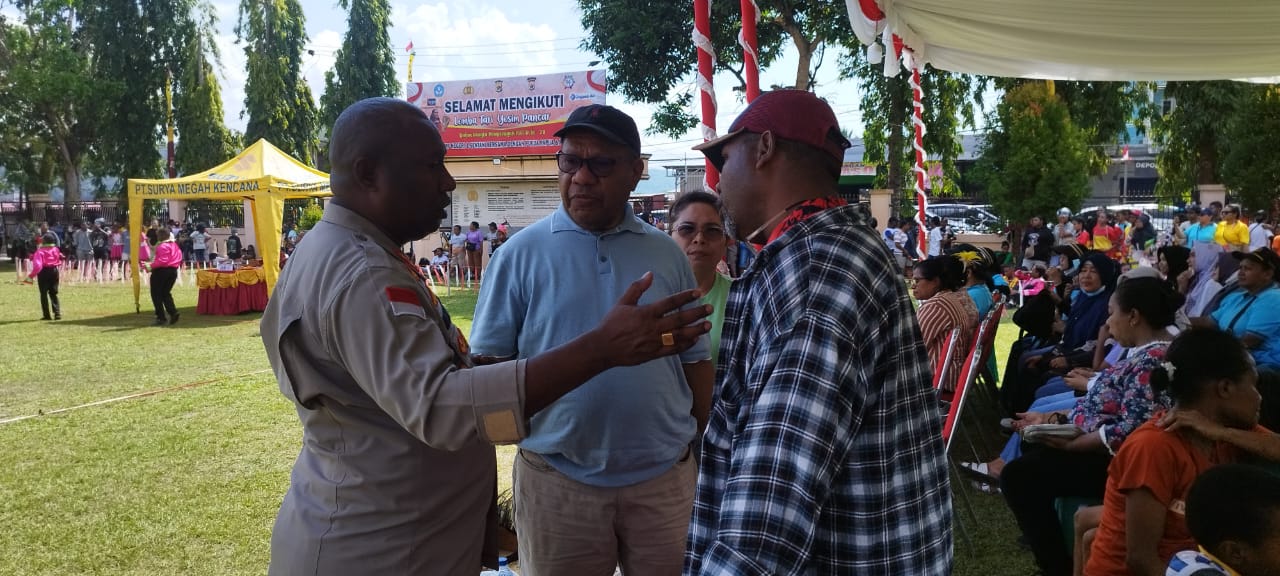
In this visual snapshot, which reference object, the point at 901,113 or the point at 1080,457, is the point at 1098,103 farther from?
the point at 1080,457

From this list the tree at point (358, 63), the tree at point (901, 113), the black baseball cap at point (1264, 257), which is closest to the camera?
the black baseball cap at point (1264, 257)

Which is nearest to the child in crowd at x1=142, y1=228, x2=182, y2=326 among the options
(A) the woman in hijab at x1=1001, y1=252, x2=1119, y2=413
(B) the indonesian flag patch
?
(A) the woman in hijab at x1=1001, y1=252, x2=1119, y2=413

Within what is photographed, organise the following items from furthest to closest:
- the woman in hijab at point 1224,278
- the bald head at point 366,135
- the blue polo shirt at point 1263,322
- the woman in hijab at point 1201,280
Result: the woman in hijab at point 1201,280
the woman in hijab at point 1224,278
the blue polo shirt at point 1263,322
the bald head at point 366,135

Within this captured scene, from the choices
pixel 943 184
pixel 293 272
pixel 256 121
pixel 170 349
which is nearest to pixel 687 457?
pixel 293 272

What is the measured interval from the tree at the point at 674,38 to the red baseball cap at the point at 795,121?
17306 mm

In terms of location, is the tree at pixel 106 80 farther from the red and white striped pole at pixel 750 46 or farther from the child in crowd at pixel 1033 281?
the red and white striped pole at pixel 750 46

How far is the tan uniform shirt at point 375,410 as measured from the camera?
5.12 ft

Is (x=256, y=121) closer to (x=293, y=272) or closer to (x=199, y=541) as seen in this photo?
(x=199, y=541)

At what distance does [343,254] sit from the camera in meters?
1.71

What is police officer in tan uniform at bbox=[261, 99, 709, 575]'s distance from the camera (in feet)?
5.11

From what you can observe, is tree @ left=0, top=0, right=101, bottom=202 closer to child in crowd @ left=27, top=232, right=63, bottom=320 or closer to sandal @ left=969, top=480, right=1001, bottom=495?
child in crowd @ left=27, top=232, right=63, bottom=320

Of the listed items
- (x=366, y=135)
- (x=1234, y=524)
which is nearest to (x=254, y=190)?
(x=366, y=135)

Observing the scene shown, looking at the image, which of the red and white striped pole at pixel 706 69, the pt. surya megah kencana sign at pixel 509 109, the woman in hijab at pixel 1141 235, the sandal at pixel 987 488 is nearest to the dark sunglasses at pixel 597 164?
the red and white striped pole at pixel 706 69

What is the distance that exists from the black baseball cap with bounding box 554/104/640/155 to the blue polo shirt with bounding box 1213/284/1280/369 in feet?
14.1
